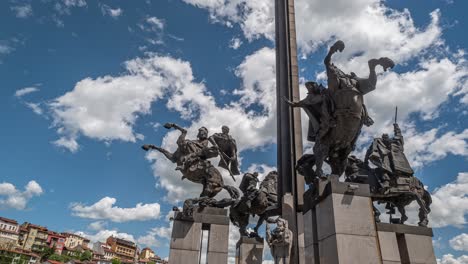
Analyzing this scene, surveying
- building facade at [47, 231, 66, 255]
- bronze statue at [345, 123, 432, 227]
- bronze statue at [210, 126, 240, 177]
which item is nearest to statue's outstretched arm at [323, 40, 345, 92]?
bronze statue at [345, 123, 432, 227]

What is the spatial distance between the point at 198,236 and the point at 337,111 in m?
6.79

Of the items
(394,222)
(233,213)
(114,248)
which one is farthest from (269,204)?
(114,248)

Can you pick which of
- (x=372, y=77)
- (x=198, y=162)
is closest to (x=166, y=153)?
(x=198, y=162)

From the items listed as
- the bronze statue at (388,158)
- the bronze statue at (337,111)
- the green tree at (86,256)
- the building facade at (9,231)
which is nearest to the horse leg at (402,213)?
the bronze statue at (388,158)

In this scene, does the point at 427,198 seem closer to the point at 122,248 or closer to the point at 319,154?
the point at 319,154

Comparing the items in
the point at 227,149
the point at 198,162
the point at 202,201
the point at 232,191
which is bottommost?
the point at 202,201

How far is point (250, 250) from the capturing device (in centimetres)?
1251

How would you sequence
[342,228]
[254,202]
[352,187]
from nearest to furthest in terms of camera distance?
[342,228] < [352,187] < [254,202]

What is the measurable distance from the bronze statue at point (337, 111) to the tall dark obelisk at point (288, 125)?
113 inches

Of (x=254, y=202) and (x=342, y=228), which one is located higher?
(x=254, y=202)

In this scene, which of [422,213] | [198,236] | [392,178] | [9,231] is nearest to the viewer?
[422,213]

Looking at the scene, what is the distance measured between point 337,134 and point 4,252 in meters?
118

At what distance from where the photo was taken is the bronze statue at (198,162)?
1317 centimetres

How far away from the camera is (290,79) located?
14.4m
